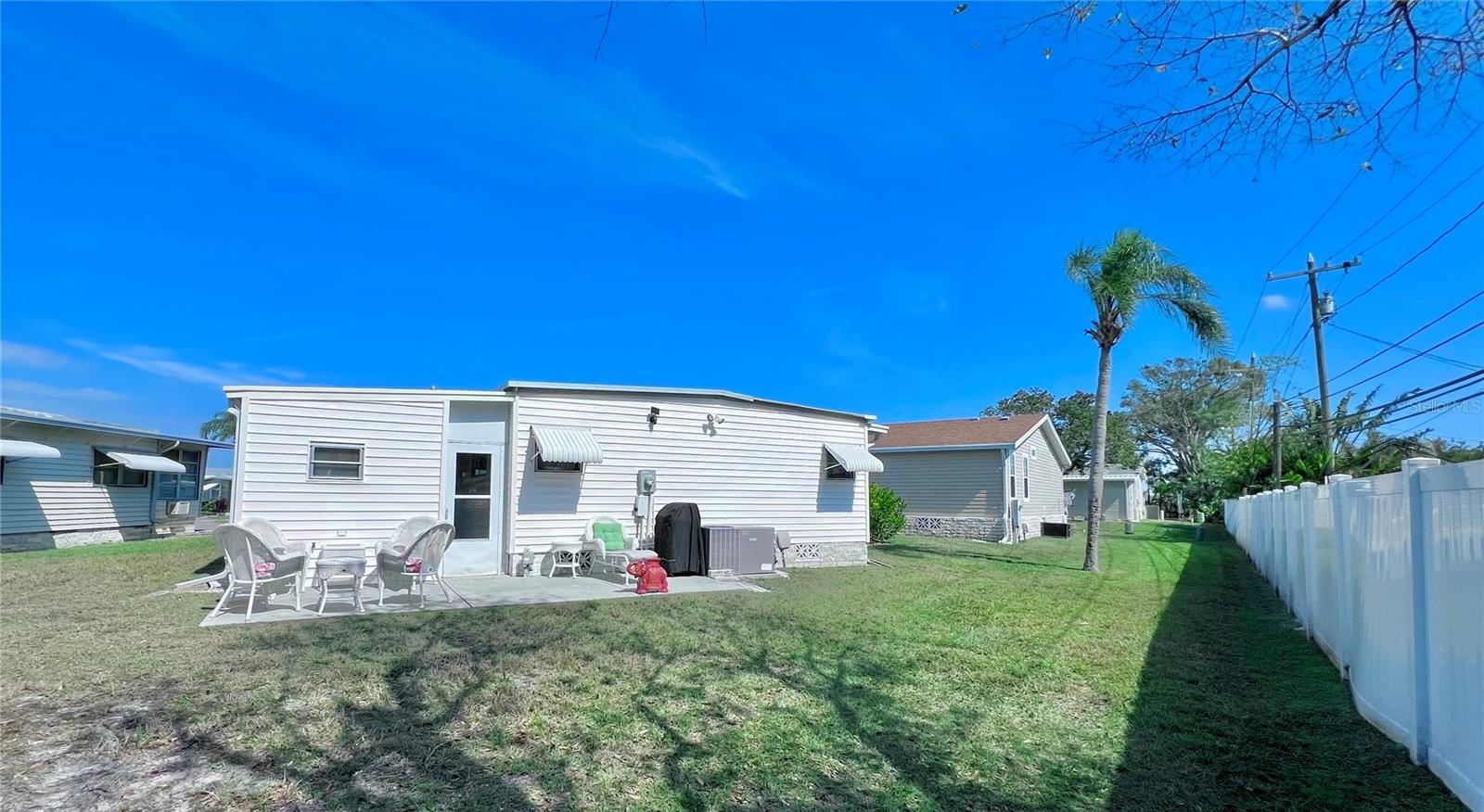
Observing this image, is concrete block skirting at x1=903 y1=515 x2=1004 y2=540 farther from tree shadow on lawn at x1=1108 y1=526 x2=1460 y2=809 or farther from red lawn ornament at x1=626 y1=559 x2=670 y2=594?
red lawn ornament at x1=626 y1=559 x2=670 y2=594

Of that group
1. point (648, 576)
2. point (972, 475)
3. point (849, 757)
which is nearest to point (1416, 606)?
point (849, 757)

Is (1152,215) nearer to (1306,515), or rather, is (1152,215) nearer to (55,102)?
(1306,515)

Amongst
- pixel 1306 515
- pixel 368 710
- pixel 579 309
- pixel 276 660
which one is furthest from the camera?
pixel 579 309

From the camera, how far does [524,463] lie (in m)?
10.5

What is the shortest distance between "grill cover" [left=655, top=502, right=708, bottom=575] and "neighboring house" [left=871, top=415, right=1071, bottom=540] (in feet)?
41.7

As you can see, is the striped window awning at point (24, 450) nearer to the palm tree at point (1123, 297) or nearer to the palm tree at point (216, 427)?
the palm tree at point (1123, 297)

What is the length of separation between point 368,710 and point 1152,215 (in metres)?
14.4

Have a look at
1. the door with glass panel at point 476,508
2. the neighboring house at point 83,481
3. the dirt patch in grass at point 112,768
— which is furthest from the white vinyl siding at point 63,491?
the dirt patch in grass at point 112,768

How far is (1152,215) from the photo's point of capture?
13.1 m

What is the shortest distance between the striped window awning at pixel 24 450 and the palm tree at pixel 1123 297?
815 inches

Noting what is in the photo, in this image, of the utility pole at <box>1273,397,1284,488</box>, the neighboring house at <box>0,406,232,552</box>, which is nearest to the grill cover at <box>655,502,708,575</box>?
the neighboring house at <box>0,406,232,552</box>

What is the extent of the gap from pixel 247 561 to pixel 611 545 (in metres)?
4.97

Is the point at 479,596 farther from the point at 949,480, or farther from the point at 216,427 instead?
the point at 216,427

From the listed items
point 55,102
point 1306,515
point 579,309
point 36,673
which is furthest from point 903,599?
point 579,309
